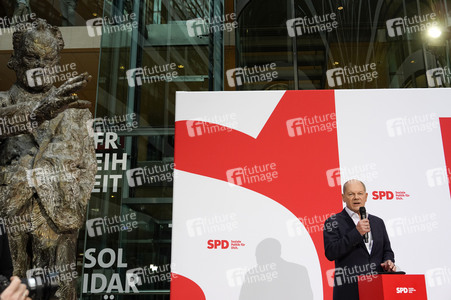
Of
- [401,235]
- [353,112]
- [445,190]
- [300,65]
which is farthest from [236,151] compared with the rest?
[300,65]

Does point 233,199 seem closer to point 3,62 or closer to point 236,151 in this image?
point 236,151

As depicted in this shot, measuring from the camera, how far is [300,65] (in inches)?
232

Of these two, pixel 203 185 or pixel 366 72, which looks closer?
pixel 203 185

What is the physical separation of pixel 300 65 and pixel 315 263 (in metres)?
3.00
